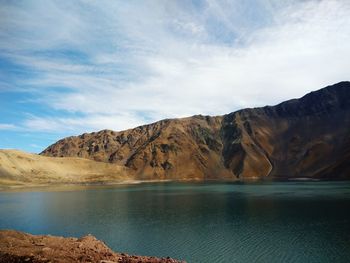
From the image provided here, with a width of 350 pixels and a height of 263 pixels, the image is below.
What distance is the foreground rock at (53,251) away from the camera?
2427 cm

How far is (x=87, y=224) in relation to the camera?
57906mm

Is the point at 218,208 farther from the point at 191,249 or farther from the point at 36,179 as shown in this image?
the point at 36,179

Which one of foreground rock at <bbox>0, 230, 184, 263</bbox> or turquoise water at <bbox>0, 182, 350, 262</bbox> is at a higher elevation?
foreground rock at <bbox>0, 230, 184, 263</bbox>

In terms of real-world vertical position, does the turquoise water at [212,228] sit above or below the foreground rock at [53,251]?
below

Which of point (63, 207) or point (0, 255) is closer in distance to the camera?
point (0, 255)

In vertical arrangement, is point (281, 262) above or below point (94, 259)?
below

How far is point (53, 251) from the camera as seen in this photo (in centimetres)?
2653

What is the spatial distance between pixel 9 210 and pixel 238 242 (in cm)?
5550

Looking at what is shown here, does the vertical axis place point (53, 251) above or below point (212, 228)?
above

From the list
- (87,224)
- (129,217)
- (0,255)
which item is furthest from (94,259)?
(129,217)

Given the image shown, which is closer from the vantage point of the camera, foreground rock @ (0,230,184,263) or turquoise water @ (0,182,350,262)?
foreground rock @ (0,230,184,263)

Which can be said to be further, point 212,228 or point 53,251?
point 212,228

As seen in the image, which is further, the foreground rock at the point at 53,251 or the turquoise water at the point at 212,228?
the turquoise water at the point at 212,228

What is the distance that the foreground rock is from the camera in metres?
24.3
